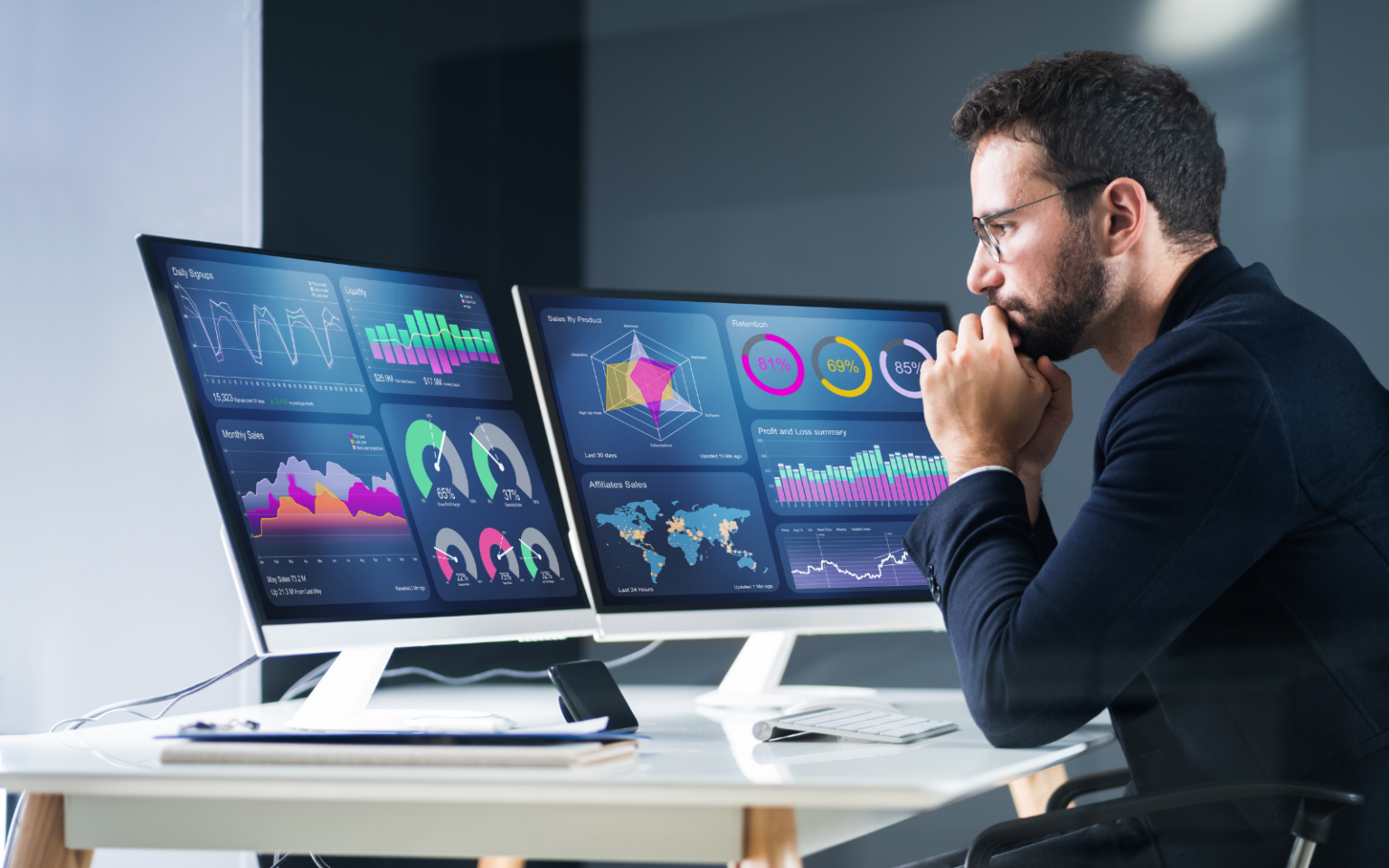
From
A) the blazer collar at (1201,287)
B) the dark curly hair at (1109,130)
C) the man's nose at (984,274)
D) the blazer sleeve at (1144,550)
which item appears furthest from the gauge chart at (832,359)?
the blazer sleeve at (1144,550)

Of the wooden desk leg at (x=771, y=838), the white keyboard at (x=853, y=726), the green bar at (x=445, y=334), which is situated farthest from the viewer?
the green bar at (x=445, y=334)

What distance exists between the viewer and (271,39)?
1.84 metres

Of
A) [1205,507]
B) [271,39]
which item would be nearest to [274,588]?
[1205,507]

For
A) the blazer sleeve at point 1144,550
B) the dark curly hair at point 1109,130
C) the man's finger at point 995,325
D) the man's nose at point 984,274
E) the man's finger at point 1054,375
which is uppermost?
the dark curly hair at point 1109,130

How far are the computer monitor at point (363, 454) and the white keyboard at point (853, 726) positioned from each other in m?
0.39

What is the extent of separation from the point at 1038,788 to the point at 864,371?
65cm

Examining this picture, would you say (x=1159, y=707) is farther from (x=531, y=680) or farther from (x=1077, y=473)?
(x=531, y=680)

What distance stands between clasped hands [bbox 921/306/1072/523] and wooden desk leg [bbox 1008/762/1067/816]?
0.39m

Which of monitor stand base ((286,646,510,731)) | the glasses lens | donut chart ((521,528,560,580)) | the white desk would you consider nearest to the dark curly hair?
the glasses lens

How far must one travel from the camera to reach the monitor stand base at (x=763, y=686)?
5.10ft

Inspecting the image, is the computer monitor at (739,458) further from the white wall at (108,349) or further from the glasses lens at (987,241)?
the white wall at (108,349)

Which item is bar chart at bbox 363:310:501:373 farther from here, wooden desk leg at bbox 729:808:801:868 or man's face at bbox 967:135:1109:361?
wooden desk leg at bbox 729:808:801:868

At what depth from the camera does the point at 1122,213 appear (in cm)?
125

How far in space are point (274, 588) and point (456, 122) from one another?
55.2 inches
